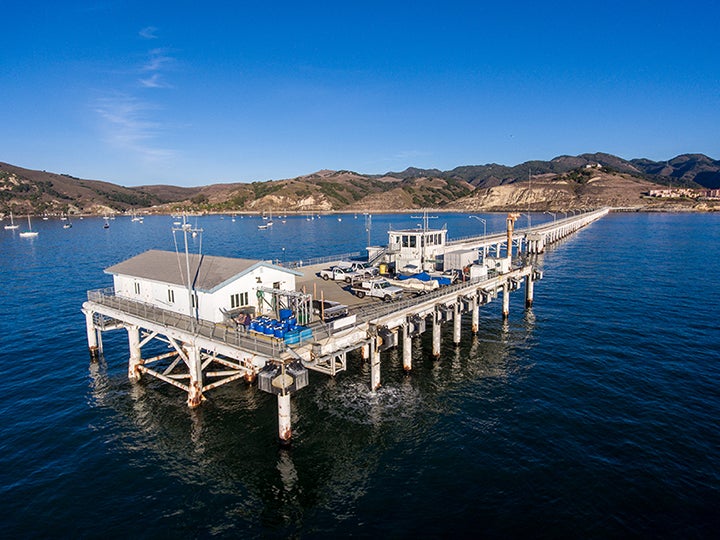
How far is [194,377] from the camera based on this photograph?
3216 cm

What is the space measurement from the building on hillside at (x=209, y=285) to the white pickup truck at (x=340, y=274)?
14627 millimetres

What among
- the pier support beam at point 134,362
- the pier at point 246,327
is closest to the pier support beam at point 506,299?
the pier at point 246,327

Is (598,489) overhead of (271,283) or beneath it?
beneath

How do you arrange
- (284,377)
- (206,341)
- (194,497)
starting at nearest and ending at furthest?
1. (194,497)
2. (284,377)
3. (206,341)

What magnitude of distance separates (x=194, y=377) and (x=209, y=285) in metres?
6.87

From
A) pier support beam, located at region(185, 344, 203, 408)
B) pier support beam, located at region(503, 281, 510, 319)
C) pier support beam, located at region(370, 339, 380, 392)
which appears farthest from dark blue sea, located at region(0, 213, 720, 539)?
pier support beam, located at region(503, 281, 510, 319)

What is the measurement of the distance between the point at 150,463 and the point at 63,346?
1141 inches

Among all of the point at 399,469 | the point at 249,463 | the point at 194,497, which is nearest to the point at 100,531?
the point at 194,497

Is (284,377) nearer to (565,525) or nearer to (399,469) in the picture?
(399,469)

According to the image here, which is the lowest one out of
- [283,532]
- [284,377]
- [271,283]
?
[283,532]

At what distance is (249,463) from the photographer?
1032 inches

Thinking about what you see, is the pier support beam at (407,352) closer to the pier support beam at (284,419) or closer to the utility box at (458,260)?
the pier support beam at (284,419)

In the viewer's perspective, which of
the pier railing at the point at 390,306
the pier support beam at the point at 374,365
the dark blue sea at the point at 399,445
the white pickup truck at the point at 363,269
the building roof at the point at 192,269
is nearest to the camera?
the dark blue sea at the point at 399,445

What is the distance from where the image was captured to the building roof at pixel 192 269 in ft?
110
